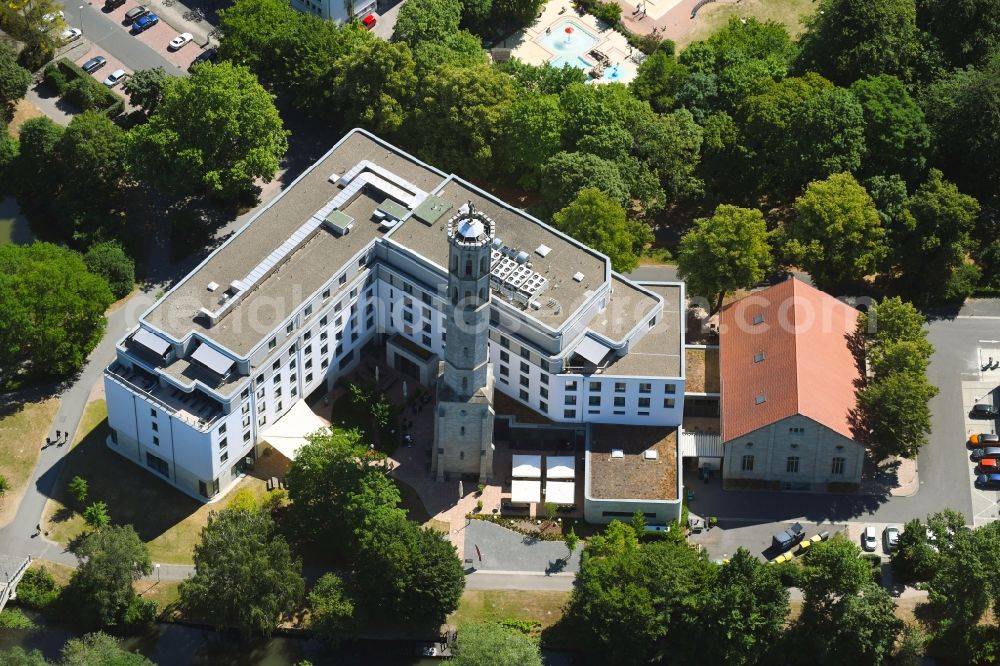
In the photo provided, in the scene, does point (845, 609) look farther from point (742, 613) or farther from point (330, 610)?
point (330, 610)

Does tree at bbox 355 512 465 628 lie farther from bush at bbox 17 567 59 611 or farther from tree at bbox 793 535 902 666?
tree at bbox 793 535 902 666

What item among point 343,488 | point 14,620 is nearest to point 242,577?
point 343,488

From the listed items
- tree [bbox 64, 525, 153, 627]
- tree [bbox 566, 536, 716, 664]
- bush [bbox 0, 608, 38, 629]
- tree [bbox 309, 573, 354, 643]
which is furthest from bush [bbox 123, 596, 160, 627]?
tree [bbox 566, 536, 716, 664]

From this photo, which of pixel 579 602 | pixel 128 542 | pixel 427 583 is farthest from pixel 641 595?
pixel 128 542

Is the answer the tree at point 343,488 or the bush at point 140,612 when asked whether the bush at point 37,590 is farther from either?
the tree at point 343,488

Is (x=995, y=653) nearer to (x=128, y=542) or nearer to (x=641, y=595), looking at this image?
(x=641, y=595)
